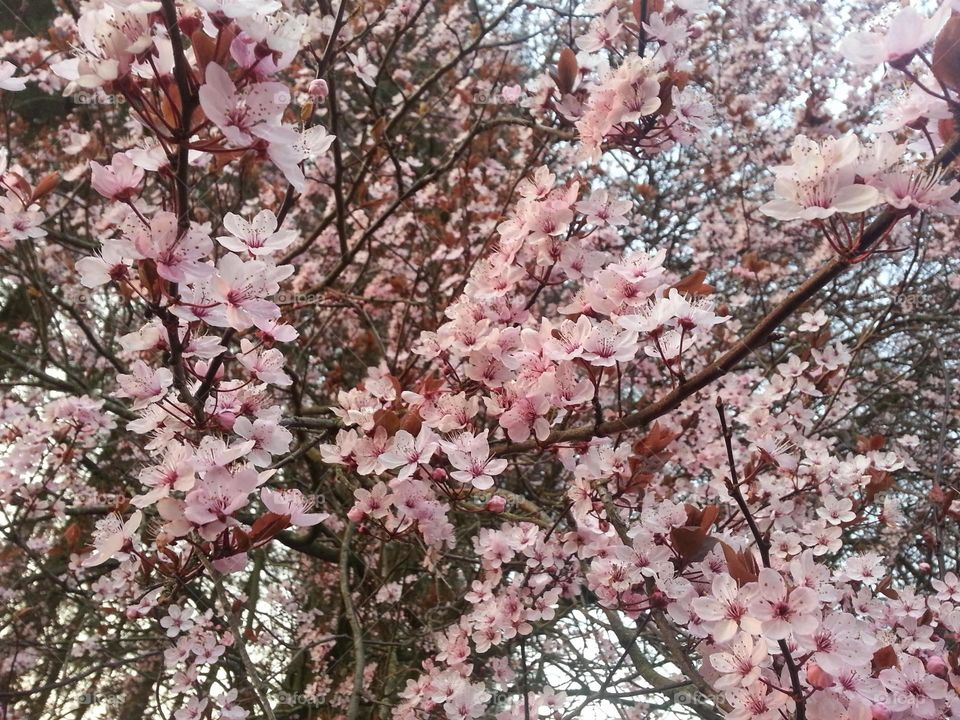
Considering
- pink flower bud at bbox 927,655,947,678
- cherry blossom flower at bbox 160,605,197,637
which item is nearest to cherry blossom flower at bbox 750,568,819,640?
pink flower bud at bbox 927,655,947,678

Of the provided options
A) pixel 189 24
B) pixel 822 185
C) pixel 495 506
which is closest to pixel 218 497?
pixel 189 24

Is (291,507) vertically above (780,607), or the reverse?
(291,507)

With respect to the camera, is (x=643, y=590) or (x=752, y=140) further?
(x=752, y=140)

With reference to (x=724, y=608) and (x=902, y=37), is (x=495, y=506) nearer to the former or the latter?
(x=724, y=608)

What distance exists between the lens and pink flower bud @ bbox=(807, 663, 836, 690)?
1.03m

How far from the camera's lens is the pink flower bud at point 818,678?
40.6 inches

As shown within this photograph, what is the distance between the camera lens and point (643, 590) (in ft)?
5.27

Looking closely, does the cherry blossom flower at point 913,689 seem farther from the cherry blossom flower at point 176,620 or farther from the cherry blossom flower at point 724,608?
the cherry blossom flower at point 176,620

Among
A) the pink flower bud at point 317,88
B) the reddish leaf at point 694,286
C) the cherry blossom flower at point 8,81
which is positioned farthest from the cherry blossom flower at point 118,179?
the reddish leaf at point 694,286

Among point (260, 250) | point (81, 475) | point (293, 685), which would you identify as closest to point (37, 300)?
point (81, 475)

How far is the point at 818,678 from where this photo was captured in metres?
1.03

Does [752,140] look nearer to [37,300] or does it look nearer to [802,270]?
[802,270]

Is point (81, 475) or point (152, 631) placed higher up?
point (81, 475)

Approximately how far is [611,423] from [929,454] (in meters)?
3.06
